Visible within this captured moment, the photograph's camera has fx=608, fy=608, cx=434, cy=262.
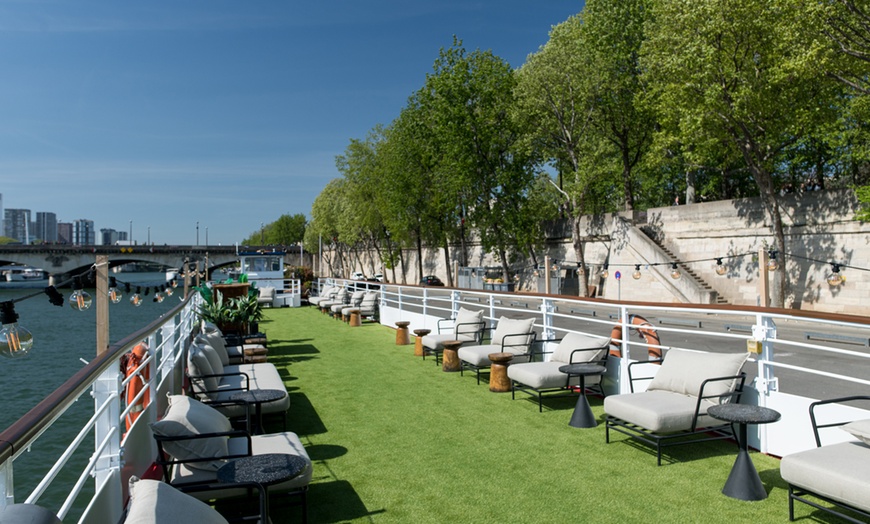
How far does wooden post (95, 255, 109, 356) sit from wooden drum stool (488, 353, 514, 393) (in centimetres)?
492

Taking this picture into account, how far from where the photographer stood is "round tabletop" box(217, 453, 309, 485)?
332 cm

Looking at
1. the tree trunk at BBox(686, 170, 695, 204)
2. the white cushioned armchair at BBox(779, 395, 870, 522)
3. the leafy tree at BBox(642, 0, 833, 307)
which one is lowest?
the white cushioned armchair at BBox(779, 395, 870, 522)

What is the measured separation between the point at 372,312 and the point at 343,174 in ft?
107

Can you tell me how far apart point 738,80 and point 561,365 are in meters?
18.7

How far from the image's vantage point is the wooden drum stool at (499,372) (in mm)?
8172

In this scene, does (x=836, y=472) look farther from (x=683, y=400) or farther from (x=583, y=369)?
(x=583, y=369)

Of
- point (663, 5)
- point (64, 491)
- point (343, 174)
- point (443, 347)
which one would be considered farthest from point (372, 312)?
point (343, 174)

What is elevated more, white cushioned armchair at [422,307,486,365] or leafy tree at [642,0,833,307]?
leafy tree at [642,0,833,307]

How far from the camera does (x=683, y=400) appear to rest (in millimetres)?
5535

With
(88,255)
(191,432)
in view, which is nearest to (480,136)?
(191,432)

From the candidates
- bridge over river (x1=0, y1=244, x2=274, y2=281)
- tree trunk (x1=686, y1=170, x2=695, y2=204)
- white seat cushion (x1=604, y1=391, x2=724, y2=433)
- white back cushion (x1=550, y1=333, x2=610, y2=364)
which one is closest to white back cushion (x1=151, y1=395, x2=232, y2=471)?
white seat cushion (x1=604, y1=391, x2=724, y2=433)

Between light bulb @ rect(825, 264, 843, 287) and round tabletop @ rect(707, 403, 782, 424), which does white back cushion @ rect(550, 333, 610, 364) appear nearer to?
round tabletop @ rect(707, 403, 782, 424)

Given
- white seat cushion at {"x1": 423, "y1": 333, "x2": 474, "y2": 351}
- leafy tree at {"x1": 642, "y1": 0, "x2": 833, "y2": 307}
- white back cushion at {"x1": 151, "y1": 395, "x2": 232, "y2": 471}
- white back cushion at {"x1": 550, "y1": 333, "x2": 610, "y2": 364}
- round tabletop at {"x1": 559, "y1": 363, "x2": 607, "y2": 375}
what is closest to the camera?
white back cushion at {"x1": 151, "y1": 395, "x2": 232, "y2": 471}

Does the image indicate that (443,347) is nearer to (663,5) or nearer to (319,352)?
(319,352)
